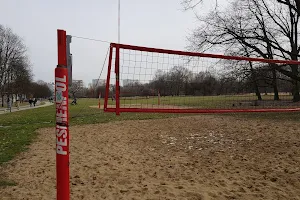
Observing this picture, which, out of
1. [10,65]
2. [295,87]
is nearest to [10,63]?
[10,65]

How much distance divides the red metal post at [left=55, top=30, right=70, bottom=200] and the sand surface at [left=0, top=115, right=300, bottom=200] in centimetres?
169

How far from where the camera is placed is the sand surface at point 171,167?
403 centimetres

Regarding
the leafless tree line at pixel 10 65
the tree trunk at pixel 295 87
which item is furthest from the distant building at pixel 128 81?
the leafless tree line at pixel 10 65

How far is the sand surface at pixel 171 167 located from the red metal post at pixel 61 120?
5.56 ft

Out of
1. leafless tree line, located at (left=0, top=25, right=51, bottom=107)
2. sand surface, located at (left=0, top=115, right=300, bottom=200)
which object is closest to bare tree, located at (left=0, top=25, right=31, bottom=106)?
leafless tree line, located at (left=0, top=25, right=51, bottom=107)

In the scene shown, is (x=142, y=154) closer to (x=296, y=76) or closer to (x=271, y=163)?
(x=271, y=163)

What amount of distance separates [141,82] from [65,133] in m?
2.84

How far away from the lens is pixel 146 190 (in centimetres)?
412

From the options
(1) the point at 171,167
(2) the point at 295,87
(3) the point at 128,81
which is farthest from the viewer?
(2) the point at 295,87

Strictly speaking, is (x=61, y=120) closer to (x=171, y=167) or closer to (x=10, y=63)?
(x=171, y=167)

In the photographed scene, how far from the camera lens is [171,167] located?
5.43m

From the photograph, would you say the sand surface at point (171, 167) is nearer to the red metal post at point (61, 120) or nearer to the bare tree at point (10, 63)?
the red metal post at point (61, 120)

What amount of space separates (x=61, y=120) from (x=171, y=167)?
3541 millimetres

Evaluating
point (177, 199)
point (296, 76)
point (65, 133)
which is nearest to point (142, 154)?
point (177, 199)
